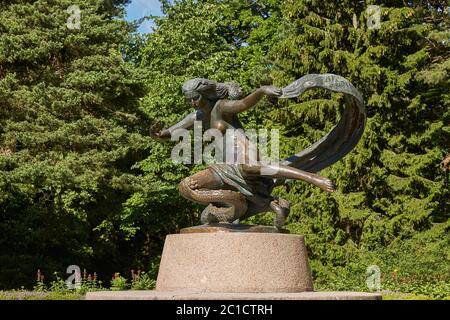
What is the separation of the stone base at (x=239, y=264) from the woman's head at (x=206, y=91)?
1.90m

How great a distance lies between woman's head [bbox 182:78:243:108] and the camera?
404 inches

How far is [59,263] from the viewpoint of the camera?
83.1 feet

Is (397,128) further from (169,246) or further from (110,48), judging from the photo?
(169,246)

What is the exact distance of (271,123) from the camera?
25000 millimetres

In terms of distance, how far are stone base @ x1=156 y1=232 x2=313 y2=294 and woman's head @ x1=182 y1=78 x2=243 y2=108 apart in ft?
6.23

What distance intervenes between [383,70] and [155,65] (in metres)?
8.73

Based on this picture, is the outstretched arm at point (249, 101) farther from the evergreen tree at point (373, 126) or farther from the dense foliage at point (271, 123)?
the evergreen tree at point (373, 126)

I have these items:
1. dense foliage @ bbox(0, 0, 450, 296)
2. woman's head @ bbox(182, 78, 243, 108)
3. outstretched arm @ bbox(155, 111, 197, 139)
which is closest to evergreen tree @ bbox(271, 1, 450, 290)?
dense foliage @ bbox(0, 0, 450, 296)

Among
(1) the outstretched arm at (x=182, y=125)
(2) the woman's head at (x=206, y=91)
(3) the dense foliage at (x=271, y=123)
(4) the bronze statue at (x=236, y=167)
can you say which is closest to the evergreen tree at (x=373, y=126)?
(3) the dense foliage at (x=271, y=123)

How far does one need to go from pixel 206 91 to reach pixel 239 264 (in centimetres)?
247

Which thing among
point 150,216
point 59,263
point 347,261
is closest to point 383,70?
point 347,261

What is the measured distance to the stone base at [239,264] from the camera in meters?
9.29

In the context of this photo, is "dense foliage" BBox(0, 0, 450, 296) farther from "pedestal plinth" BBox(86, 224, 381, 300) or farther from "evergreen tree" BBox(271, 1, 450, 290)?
"pedestal plinth" BBox(86, 224, 381, 300)

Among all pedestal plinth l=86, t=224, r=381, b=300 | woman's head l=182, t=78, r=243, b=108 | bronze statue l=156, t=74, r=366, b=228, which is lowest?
pedestal plinth l=86, t=224, r=381, b=300
